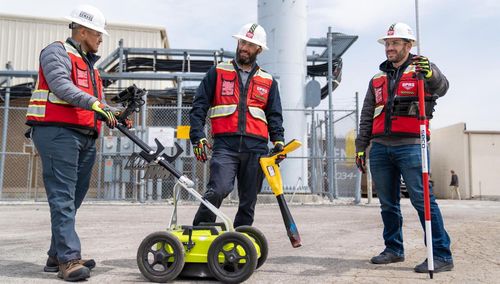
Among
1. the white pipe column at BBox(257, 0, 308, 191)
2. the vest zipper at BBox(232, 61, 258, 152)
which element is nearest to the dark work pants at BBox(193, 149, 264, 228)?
the vest zipper at BBox(232, 61, 258, 152)

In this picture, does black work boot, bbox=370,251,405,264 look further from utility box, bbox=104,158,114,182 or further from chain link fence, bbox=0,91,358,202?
utility box, bbox=104,158,114,182

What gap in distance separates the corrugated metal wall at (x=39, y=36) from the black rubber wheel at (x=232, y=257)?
17799 millimetres

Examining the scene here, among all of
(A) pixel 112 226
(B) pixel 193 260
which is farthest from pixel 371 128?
(A) pixel 112 226

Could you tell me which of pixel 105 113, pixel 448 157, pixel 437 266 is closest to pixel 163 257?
pixel 105 113

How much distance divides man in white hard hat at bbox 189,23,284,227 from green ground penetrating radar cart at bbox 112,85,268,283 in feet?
1.10

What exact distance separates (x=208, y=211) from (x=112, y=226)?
398 cm

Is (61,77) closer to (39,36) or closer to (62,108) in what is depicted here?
(62,108)

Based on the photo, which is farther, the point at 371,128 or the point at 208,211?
the point at 371,128

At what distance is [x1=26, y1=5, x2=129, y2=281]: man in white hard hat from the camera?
361cm

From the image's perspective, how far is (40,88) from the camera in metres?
3.82

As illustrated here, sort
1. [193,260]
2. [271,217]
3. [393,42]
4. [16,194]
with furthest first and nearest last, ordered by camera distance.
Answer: [16,194], [271,217], [393,42], [193,260]

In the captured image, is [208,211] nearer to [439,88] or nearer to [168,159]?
[168,159]

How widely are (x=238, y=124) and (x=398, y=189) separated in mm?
1677

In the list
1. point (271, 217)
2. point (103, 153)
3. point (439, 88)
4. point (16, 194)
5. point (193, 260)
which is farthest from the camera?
point (16, 194)
